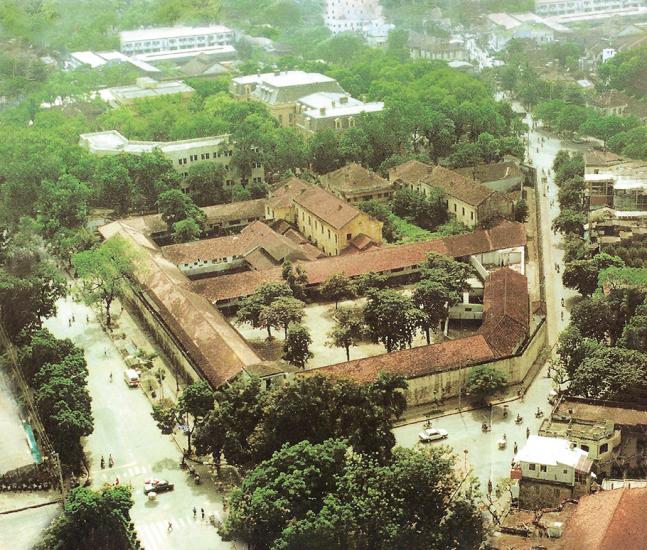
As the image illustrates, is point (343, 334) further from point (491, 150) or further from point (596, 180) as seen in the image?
point (491, 150)

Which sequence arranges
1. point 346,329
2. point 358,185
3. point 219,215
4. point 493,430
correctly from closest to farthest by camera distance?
point 493,430
point 346,329
point 219,215
point 358,185

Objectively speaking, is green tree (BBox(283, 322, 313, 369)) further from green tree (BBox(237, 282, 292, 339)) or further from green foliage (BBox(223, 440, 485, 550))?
green foliage (BBox(223, 440, 485, 550))

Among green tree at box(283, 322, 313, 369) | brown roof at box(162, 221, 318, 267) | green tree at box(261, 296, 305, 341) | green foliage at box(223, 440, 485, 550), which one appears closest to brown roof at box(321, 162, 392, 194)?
brown roof at box(162, 221, 318, 267)

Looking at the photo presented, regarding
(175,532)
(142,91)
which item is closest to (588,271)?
(175,532)

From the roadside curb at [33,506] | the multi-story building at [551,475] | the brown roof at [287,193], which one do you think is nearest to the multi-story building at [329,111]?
the brown roof at [287,193]

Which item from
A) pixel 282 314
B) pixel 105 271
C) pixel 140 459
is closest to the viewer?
pixel 140 459

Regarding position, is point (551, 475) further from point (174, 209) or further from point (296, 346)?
point (174, 209)

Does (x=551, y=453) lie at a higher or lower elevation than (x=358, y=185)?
higher
